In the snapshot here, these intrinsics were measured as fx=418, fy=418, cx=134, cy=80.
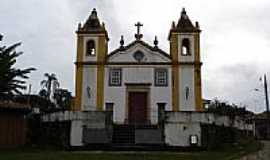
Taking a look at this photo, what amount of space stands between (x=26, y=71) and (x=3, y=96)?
168 centimetres

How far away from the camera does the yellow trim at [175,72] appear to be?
2608 cm

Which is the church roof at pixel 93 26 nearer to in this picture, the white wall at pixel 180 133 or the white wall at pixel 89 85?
the white wall at pixel 89 85

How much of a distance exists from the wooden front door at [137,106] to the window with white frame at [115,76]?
1.09 meters

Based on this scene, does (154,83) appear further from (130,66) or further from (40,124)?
(40,124)

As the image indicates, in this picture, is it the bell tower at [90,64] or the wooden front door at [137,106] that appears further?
the bell tower at [90,64]

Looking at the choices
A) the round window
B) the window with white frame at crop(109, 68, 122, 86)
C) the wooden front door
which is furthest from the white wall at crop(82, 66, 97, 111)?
the round window

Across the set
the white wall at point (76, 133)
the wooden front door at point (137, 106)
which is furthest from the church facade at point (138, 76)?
the white wall at point (76, 133)

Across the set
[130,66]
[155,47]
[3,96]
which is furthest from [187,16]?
[3,96]

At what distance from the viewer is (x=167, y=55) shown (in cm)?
2717

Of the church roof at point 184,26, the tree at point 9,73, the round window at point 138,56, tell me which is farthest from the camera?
the church roof at point 184,26

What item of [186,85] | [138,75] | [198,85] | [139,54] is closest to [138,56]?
[139,54]

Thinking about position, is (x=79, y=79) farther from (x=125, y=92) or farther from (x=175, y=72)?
(x=175, y=72)

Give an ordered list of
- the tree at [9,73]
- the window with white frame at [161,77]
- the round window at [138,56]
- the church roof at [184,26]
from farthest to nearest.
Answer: the church roof at [184,26] → the round window at [138,56] → the window with white frame at [161,77] → the tree at [9,73]

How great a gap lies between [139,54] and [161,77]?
2.09 m
